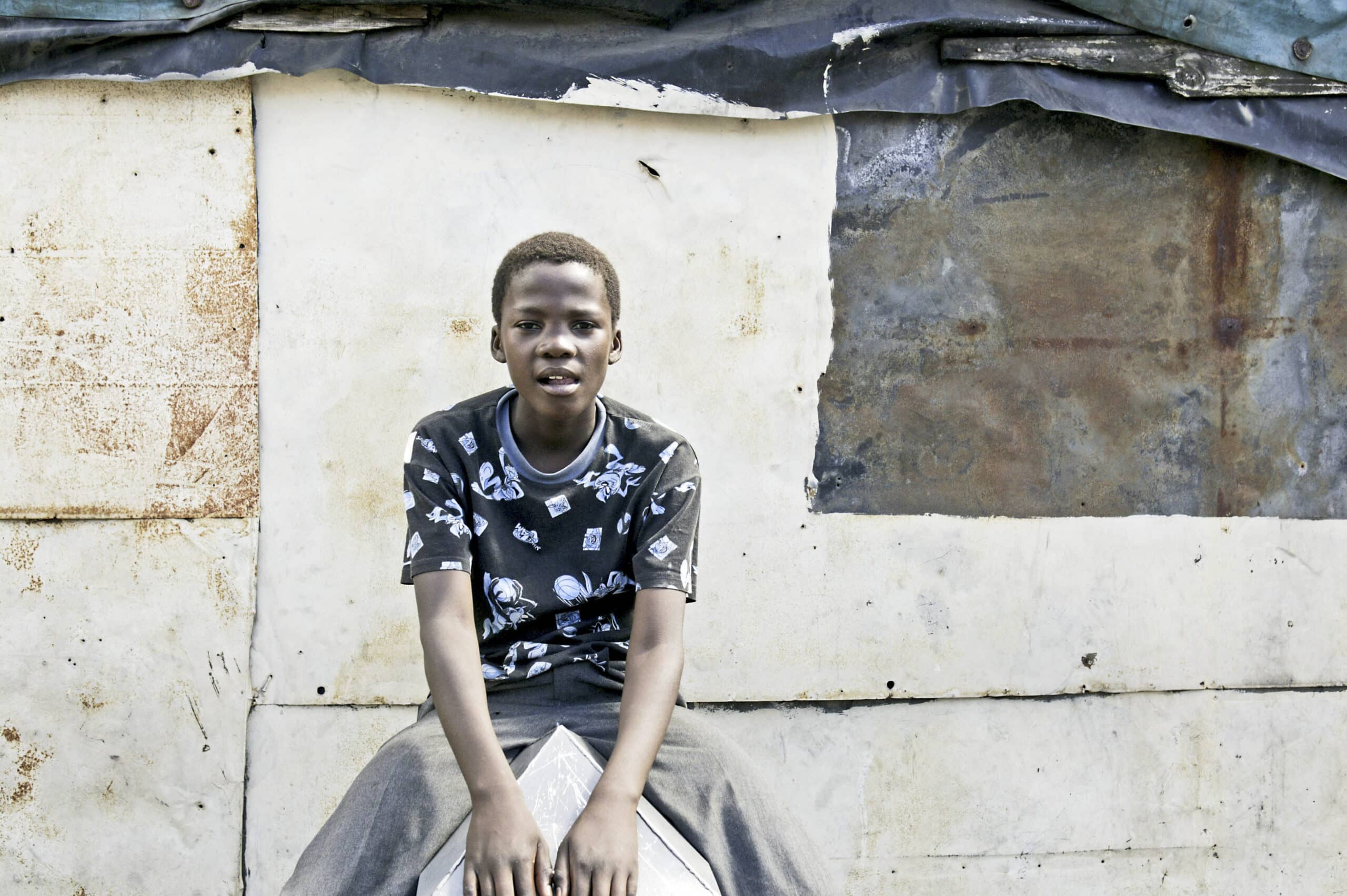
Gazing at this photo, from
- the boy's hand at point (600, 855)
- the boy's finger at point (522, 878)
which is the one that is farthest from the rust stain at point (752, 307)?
the boy's finger at point (522, 878)

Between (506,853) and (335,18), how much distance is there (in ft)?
7.38

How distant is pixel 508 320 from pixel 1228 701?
263 centimetres

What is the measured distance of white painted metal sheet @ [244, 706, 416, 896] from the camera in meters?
3.22

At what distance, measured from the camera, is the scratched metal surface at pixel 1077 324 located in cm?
338

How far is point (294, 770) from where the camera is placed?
3.23 meters

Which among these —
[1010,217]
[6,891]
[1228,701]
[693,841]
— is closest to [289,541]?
[6,891]

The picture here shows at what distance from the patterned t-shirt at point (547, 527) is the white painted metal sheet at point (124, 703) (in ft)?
3.96

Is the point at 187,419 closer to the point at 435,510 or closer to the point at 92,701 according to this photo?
the point at 92,701

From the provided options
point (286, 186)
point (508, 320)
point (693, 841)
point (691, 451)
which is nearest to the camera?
point (693, 841)

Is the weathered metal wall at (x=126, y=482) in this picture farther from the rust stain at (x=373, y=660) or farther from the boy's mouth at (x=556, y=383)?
the boy's mouth at (x=556, y=383)

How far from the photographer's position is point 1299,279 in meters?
3.49

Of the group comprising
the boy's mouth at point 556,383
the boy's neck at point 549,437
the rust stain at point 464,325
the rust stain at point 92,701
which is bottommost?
the rust stain at point 92,701

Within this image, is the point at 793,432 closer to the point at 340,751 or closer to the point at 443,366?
the point at 443,366

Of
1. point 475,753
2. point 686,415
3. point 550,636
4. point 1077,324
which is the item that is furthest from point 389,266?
point 1077,324
